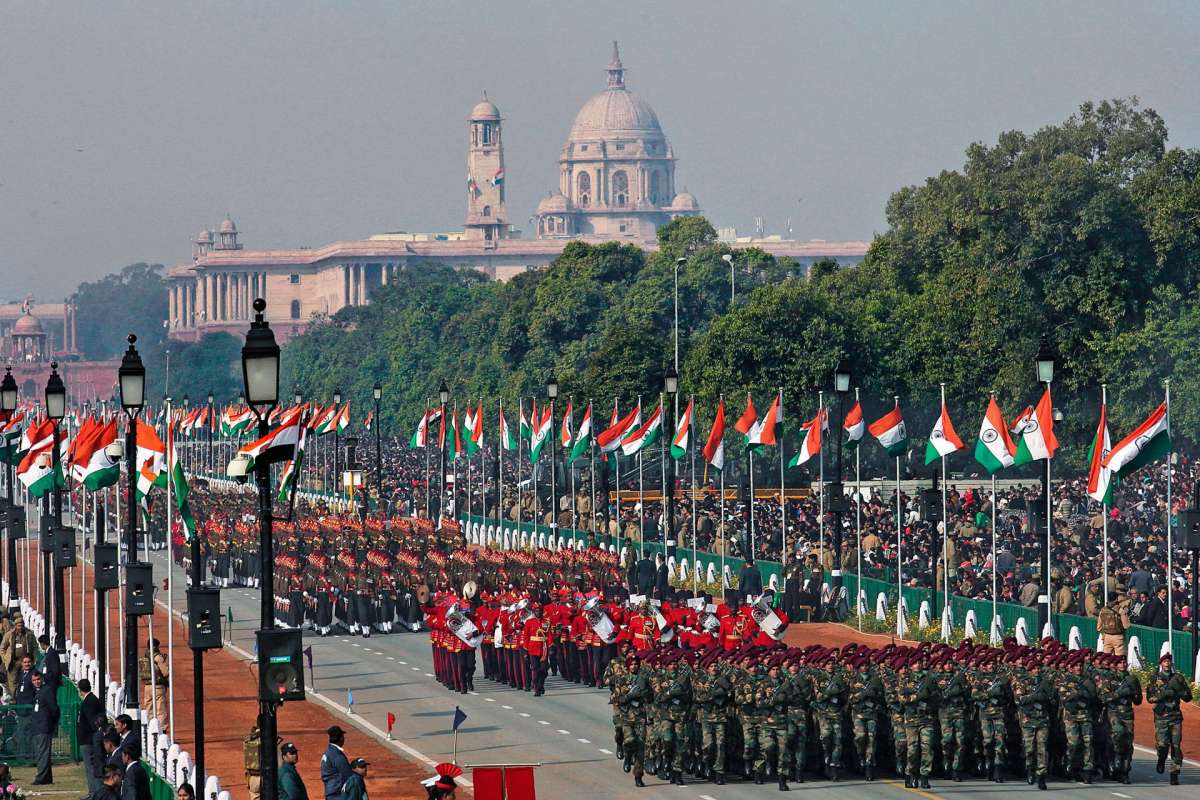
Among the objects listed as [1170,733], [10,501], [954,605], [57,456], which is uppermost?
[57,456]

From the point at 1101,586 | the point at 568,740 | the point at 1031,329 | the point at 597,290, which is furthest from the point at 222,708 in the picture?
the point at 597,290

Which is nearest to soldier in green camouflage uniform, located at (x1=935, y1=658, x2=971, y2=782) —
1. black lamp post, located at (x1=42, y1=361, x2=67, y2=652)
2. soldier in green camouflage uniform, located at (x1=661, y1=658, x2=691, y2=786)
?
soldier in green camouflage uniform, located at (x1=661, y1=658, x2=691, y2=786)

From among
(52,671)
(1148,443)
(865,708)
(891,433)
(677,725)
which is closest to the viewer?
(865,708)

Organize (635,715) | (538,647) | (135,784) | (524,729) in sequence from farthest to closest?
(538,647) < (524,729) < (635,715) < (135,784)

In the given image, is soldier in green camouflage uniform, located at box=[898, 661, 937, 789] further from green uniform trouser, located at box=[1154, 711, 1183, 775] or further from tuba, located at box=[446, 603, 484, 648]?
tuba, located at box=[446, 603, 484, 648]

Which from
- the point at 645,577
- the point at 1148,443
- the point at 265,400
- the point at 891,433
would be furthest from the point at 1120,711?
the point at 645,577

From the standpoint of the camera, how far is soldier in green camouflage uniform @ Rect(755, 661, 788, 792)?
30.1 metres

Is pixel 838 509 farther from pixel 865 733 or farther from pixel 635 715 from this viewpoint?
pixel 865 733

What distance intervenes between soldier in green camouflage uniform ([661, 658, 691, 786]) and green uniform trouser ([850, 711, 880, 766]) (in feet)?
6.44

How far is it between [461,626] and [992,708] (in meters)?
12.4

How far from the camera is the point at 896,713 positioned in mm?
30141

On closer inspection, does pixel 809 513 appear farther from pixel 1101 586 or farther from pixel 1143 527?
pixel 1101 586

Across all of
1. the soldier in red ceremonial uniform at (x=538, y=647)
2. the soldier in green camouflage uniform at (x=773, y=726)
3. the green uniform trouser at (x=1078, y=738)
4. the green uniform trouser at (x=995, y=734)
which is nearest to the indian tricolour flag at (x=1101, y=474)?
the soldier in red ceremonial uniform at (x=538, y=647)

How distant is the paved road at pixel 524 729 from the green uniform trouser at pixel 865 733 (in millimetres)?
373
